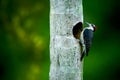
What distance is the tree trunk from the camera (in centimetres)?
642

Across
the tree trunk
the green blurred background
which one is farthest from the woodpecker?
the green blurred background

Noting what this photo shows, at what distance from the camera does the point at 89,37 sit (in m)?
6.67

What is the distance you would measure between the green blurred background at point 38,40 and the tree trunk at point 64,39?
12.5 feet

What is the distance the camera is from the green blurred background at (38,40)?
10.4 m

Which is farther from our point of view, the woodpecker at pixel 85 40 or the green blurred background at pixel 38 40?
the green blurred background at pixel 38 40

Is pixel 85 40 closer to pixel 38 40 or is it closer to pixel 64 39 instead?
pixel 64 39

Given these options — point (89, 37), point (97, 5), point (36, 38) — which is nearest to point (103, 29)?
point (97, 5)

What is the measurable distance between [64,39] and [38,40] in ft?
13.5

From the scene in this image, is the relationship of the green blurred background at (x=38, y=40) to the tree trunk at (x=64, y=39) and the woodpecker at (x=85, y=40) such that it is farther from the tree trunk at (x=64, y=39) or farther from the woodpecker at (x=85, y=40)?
the tree trunk at (x=64, y=39)

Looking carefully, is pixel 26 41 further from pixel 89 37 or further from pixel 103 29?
pixel 89 37

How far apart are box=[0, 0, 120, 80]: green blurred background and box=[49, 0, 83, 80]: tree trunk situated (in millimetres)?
3798

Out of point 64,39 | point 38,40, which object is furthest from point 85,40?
point 38,40

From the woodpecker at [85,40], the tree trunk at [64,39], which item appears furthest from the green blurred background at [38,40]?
the tree trunk at [64,39]

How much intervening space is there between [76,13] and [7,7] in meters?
4.28
